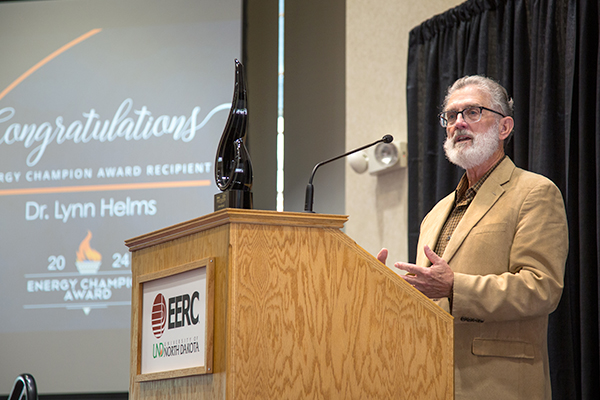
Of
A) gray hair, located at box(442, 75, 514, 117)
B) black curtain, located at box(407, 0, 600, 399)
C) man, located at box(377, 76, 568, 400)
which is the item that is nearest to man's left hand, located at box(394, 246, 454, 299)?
man, located at box(377, 76, 568, 400)

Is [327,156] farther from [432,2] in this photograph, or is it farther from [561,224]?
[561,224]

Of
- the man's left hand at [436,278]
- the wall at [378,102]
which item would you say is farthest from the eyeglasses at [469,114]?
the wall at [378,102]

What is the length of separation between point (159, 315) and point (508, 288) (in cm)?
93

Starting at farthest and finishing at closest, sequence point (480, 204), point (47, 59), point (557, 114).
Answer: point (47, 59)
point (557, 114)
point (480, 204)

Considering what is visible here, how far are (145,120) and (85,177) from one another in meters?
0.49

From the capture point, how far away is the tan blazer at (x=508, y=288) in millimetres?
2053

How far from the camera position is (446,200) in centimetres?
260

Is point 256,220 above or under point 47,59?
under

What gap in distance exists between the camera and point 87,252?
445 centimetres

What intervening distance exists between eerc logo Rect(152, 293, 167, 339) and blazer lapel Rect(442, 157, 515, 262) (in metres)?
0.91

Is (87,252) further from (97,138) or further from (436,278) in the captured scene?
(436,278)

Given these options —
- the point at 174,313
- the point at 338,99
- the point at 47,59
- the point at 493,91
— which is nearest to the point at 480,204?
the point at 493,91

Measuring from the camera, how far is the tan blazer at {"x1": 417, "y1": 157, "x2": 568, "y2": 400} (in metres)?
2.05

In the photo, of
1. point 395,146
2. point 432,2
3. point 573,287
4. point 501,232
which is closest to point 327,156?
point 395,146
